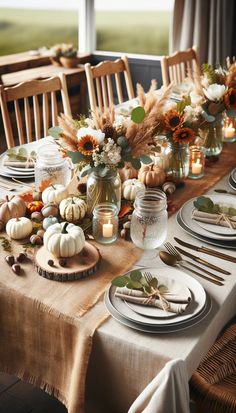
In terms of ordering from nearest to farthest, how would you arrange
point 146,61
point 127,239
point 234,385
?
1. point 234,385
2. point 127,239
3. point 146,61

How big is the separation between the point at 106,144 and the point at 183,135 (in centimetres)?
42

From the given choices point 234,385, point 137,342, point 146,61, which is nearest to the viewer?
point 137,342

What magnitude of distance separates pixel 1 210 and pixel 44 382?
0.56m

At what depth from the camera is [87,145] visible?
4.91 ft

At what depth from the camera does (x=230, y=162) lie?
2189 millimetres

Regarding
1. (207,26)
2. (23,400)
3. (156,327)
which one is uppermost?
(207,26)

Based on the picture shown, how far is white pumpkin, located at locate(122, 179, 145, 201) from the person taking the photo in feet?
5.71

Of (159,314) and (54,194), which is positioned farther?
(54,194)

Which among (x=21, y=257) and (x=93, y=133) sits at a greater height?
(x=93, y=133)

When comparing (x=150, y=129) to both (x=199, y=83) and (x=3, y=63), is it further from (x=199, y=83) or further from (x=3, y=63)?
(x=3, y=63)

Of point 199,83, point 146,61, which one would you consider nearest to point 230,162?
point 199,83

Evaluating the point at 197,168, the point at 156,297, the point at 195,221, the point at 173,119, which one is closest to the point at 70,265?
the point at 156,297

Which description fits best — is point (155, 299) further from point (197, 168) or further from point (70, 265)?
point (197, 168)

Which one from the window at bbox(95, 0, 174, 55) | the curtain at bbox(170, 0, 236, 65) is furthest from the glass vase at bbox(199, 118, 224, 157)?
the window at bbox(95, 0, 174, 55)
